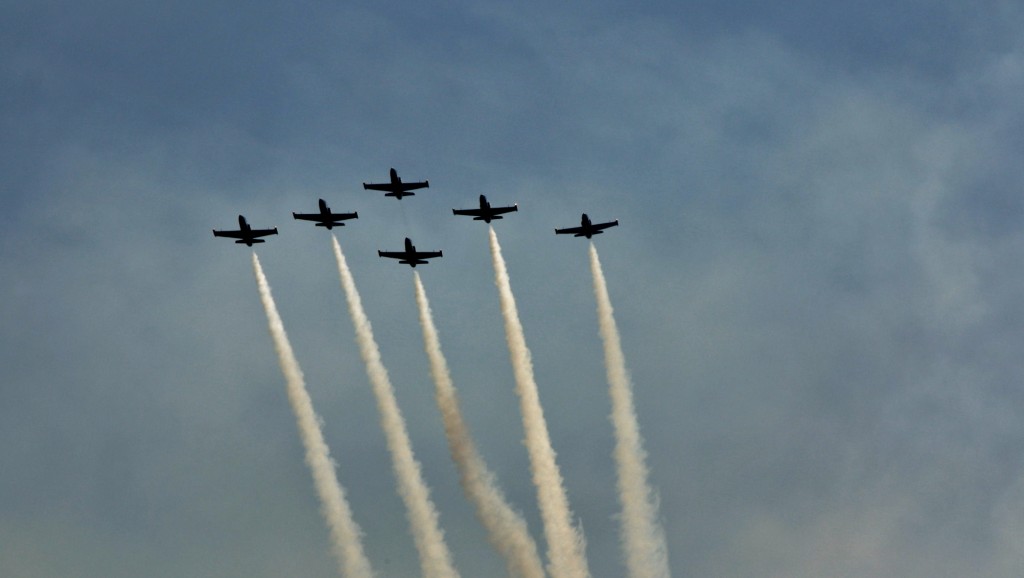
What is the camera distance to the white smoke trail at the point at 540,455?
397 ft

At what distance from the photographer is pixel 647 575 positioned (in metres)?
121

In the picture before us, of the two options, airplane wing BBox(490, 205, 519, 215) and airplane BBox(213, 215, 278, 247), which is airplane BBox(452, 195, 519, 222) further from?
airplane BBox(213, 215, 278, 247)

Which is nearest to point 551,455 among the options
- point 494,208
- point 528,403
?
point 528,403

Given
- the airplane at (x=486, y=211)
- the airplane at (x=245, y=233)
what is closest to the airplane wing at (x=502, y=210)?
the airplane at (x=486, y=211)

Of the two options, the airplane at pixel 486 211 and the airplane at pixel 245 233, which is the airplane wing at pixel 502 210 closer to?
the airplane at pixel 486 211

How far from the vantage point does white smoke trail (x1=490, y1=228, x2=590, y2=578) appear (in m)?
121

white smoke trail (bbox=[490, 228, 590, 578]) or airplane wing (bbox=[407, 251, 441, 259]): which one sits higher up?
airplane wing (bbox=[407, 251, 441, 259])

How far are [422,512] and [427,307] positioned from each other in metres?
19.0

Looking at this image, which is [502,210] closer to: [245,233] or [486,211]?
[486,211]

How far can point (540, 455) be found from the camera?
125 metres

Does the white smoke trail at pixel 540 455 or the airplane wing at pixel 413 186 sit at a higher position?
the airplane wing at pixel 413 186

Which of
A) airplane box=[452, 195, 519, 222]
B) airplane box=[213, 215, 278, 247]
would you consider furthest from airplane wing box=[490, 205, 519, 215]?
airplane box=[213, 215, 278, 247]

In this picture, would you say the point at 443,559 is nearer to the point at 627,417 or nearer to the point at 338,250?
the point at 627,417

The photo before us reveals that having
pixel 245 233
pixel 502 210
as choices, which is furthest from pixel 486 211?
pixel 245 233
